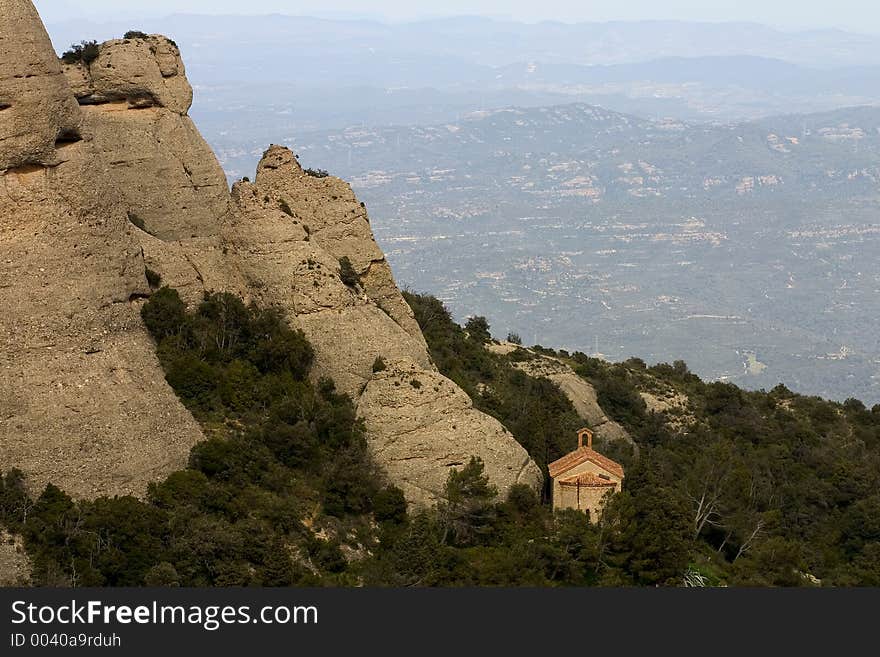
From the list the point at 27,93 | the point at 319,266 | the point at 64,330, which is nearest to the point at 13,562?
the point at 64,330

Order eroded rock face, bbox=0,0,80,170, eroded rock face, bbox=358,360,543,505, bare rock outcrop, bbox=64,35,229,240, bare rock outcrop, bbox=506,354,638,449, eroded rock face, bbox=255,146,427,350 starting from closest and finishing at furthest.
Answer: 1. eroded rock face, bbox=0,0,80,170
2. eroded rock face, bbox=358,360,543,505
3. bare rock outcrop, bbox=64,35,229,240
4. eroded rock face, bbox=255,146,427,350
5. bare rock outcrop, bbox=506,354,638,449

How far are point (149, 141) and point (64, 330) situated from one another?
11227 millimetres

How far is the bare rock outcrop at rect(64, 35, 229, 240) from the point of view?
35938mm

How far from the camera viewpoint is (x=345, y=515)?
3006cm

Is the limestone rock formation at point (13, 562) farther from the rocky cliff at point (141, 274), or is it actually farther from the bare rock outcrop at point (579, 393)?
the bare rock outcrop at point (579, 393)

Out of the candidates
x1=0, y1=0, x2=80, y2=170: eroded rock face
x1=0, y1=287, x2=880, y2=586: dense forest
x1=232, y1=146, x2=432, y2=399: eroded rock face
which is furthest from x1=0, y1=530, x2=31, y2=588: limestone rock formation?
x1=232, y1=146, x2=432, y2=399: eroded rock face

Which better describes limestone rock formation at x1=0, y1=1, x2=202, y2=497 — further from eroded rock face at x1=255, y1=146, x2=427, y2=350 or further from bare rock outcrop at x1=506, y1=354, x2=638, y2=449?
bare rock outcrop at x1=506, y1=354, x2=638, y2=449

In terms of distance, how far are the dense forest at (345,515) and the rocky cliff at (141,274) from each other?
699 millimetres

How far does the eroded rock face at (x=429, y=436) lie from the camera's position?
31219mm

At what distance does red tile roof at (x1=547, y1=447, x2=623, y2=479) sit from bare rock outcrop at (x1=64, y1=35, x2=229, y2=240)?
466 inches

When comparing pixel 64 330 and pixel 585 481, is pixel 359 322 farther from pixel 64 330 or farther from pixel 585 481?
pixel 64 330

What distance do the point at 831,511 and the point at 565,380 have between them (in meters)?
12.1

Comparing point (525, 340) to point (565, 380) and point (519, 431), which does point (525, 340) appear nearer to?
point (565, 380)

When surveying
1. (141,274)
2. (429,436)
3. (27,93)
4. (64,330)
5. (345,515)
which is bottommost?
(345,515)
